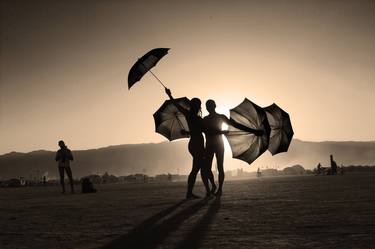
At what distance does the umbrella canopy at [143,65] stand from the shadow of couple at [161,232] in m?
5.12

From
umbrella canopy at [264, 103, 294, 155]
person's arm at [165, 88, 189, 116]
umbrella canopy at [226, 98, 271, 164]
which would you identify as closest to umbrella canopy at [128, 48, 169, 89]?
person's arm at [165, 88, 189, 116]

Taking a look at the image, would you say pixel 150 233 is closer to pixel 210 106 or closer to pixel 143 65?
pixel 210 106

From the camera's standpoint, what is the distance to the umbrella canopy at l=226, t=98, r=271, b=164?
535 inches

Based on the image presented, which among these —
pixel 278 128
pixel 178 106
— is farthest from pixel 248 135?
pixel 278 128

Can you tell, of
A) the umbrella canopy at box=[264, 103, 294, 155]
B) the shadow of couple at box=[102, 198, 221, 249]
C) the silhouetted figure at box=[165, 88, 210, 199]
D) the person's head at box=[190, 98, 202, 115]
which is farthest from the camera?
the umbrella canopy at box=[264, 103, 294, 155]

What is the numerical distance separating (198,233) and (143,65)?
7.69m

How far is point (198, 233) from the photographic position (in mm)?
6449

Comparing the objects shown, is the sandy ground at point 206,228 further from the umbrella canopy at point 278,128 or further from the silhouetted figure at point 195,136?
Result: the umbrella canopy at point 278,128

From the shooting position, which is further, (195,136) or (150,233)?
(195,136)

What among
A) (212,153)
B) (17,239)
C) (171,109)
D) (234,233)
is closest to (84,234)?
(17,239)

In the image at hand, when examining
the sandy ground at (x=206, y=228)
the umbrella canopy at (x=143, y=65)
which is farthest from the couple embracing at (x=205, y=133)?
the sandy ground at (x=206, y=228)

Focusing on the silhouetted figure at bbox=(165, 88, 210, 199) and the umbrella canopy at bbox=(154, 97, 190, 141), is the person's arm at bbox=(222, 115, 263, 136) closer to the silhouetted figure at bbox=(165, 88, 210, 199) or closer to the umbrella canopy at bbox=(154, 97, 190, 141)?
the silhouetted figure at bbox=(165, 88, 210, 199)

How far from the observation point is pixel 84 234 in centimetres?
685

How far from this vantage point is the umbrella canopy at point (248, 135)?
1358 cm
